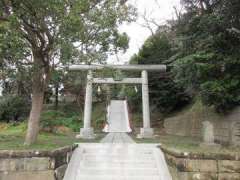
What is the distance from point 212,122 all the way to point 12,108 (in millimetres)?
Answer: 16746

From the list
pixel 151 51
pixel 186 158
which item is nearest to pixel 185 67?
pixel 186 158

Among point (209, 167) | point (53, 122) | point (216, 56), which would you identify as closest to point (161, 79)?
point (53, 122)

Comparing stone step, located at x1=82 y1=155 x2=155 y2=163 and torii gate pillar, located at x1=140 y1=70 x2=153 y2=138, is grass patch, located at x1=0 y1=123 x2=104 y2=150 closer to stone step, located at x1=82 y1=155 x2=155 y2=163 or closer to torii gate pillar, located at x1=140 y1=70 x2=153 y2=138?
stone step, located at x1=82 y1=155 x2=155 y2=163

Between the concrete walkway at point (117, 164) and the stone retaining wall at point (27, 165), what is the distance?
569mm

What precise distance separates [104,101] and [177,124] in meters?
13.5

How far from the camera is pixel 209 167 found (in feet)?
17.1

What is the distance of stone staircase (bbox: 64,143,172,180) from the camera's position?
572cm

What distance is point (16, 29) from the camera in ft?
19.0

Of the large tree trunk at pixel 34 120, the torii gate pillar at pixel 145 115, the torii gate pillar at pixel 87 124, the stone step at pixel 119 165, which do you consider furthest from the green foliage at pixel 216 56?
the large tree trunk at pixel 34 120

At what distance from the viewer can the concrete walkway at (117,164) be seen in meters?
5.72

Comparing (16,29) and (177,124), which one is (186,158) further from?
(177,124)

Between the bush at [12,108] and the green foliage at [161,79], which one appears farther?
the bush at [12,108]

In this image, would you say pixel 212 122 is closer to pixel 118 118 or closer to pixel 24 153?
pixel 24 153

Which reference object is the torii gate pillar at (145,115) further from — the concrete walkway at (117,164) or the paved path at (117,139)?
the concrete walkway at (117,164)
